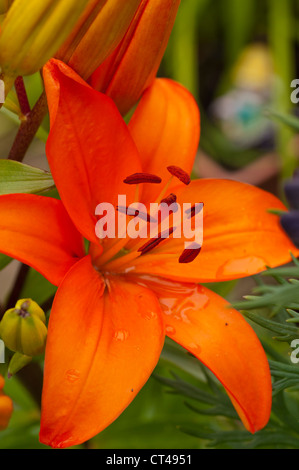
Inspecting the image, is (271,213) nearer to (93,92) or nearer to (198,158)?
(93,92)

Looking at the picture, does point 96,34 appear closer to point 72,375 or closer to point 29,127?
point 29,127

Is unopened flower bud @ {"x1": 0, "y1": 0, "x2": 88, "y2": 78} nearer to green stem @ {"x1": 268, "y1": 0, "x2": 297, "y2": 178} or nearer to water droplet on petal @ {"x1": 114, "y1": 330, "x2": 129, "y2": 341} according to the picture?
water droplet on petal @ {"x1": 114, "y1": 330, "x2": 129, "y2": 341}

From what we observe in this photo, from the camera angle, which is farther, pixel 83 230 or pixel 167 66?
pixel 167 66

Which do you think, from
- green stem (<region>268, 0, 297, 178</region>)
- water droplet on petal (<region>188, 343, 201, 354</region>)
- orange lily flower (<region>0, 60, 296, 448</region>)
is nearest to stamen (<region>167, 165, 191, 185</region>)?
orange lily flower (<region>0, 60, 296, 448</region>)

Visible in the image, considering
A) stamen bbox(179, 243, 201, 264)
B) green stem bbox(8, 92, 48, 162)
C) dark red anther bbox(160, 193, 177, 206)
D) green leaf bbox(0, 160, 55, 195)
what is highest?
green stem bbox(8, 92, 48, 162)

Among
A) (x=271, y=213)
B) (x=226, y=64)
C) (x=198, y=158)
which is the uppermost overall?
(x=271, y=213)

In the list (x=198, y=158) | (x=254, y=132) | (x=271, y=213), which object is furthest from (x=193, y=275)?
(x=254, y=132)

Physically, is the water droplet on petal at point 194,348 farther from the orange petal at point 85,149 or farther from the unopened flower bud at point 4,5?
the unopened flower bud at point 4,5
